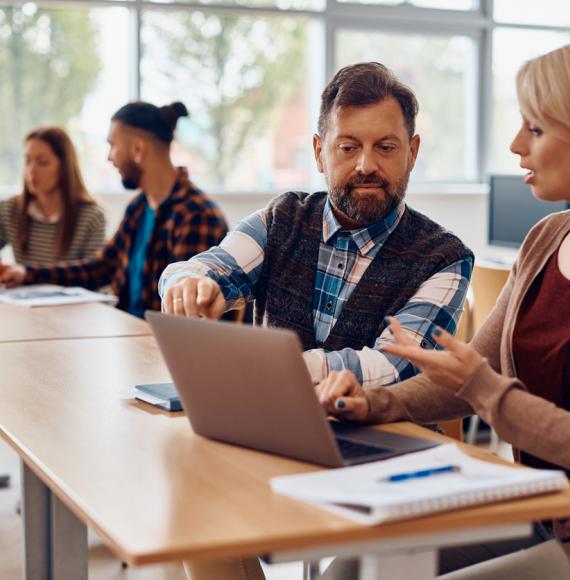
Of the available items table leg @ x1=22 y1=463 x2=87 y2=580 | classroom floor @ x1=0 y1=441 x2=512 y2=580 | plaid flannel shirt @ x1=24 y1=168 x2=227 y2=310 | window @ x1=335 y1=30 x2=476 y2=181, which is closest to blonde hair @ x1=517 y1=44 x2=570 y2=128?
table leg @ x1=22 y1=463 x2=87 y2=580

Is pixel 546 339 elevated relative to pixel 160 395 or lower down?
elevated

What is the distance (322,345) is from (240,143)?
15.5 feet

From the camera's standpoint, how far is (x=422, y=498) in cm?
105

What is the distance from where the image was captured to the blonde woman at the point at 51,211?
13.0ft

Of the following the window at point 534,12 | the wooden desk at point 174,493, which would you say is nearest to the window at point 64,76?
the window at point 534,12

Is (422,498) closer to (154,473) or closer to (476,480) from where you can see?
(476,480)

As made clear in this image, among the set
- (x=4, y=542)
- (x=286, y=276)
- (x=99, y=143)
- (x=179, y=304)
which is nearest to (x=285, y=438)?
(x=179, y=304)

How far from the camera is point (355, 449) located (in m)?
1.31

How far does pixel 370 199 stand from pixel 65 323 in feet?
3.62

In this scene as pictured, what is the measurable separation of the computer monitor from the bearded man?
258cm

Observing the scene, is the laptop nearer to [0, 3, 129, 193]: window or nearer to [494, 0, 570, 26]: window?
[0, 3, 129, 193]: window

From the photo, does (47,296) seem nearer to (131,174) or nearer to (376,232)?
(131,174)

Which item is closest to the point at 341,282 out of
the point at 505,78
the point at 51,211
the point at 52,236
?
the point at 52,236

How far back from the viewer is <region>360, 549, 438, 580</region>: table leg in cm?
109
